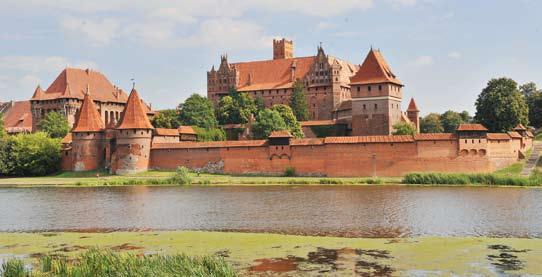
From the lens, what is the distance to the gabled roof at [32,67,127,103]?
184ft

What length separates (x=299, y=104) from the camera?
5444 cm

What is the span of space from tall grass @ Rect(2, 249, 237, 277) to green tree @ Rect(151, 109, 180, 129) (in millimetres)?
37461

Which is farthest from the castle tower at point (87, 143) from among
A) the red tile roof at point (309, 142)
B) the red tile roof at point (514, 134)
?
the red tile roof at point (514, 134)

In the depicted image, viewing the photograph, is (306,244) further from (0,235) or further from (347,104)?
(347,104)

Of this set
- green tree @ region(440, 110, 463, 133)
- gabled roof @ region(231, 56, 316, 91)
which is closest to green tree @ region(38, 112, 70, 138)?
gabled roof @ region(231, 56, 316, 91)

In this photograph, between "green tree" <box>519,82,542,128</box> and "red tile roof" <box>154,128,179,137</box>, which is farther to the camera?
"green tree" <box>519,82,542,128</box>

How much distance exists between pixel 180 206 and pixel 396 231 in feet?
30.9

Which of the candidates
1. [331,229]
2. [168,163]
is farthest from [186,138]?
[331,229]

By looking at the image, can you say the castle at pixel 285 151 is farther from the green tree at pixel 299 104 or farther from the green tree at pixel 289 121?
the green tree at pixel 299 104

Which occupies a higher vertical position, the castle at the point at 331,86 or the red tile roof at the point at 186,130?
the castle at the point at 331,86

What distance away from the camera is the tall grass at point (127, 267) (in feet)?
38.1

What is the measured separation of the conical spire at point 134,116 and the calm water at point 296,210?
1009cm

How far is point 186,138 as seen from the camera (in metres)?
47.3

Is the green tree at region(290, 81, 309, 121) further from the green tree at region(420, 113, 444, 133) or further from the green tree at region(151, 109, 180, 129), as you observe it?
the green tree at region(420, 113, 444, 133)
